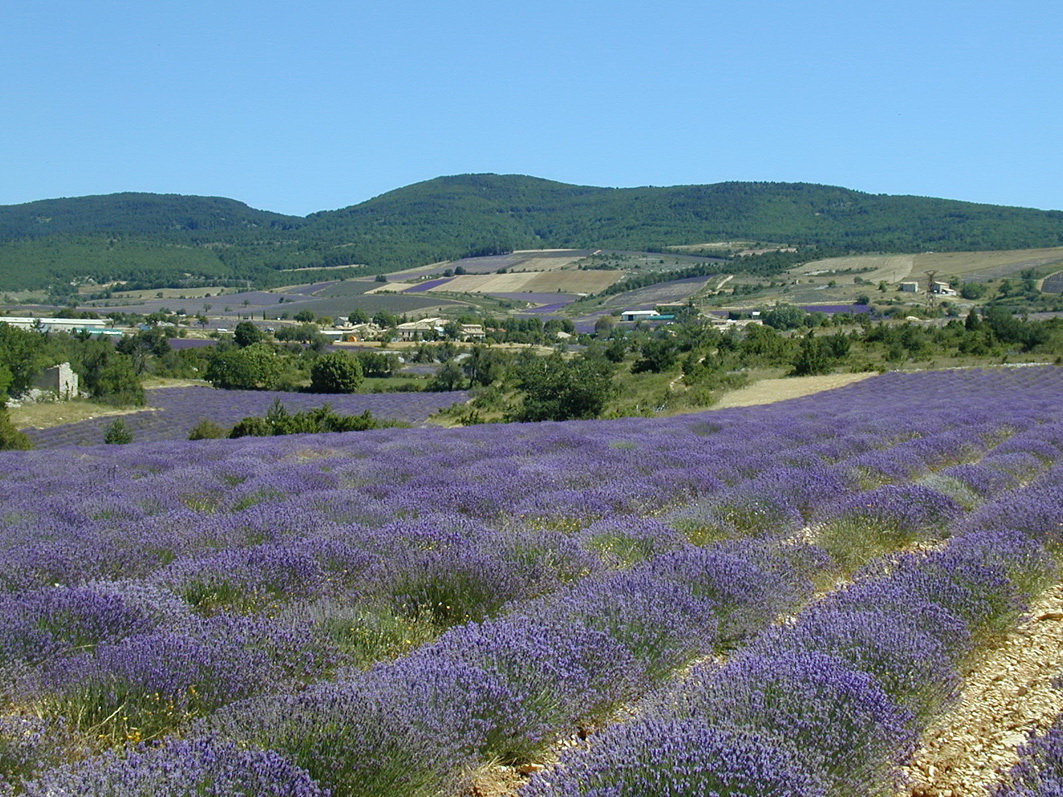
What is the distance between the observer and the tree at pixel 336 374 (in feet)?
161

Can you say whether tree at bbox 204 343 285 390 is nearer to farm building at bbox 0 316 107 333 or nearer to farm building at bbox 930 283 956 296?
farm building at bbox 0 316 107 333

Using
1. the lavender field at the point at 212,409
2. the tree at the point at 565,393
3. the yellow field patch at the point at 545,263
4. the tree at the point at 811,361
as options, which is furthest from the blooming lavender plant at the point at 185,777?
the yellow field patch at the point at 545,263

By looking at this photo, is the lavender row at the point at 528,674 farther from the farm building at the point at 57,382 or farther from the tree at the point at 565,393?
the farm building at the point at 57,382

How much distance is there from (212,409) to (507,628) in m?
38.8

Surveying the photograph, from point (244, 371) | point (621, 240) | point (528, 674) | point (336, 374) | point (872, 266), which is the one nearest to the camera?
point (528, 674)

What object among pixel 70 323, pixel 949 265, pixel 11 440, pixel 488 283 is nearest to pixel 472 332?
pixel 70 323

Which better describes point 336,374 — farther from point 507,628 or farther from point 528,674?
point 528,674

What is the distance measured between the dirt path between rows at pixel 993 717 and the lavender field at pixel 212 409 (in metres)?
25.5

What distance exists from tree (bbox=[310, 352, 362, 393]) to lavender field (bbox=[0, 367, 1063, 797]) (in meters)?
41.7

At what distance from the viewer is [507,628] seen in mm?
3520

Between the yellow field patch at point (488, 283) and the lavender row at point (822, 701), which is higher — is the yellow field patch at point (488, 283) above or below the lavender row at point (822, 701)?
below

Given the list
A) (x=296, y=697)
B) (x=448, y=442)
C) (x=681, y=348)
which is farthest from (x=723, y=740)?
(x=681, y=348)

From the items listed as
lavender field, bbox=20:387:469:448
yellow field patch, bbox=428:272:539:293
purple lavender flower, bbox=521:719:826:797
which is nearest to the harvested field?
yellow field patch, bbox=428:272:539:293

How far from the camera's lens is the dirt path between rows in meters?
3.00
